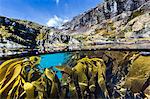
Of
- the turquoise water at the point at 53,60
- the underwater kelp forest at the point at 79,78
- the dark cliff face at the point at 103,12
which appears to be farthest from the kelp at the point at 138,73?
the dark cliff face at the point at 103,12

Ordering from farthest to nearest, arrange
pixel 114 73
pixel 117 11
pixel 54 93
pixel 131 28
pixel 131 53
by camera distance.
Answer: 1. pixel 117 11
2. pixel 131 28
3. pixel 131 53
4. pixel 114 73
5. pixel 54 93

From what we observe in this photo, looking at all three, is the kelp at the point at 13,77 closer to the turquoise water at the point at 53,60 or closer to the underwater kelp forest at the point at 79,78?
the underwater kelp forest at the point at 79,78

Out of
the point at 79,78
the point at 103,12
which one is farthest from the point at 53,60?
the point at 103,12

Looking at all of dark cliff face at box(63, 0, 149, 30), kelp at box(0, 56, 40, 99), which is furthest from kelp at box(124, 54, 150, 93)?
dark cliff face at box(63, 0, 149, 30)

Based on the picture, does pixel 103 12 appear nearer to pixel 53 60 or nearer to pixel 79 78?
pixel 53 60

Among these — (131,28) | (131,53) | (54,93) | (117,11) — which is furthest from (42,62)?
(117,11)

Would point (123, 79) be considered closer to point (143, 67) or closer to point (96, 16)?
point (143, 67)

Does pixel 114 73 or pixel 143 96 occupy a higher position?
pixel 114 73

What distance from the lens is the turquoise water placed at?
2.38 metres

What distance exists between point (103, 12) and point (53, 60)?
2969 inches

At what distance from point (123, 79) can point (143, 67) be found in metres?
0.20

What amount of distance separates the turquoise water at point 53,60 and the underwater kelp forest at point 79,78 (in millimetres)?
32

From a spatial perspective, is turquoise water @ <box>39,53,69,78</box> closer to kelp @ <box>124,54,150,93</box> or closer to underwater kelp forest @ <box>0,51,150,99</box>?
underwater kelp forest @ <box>0,51,150,99</box>

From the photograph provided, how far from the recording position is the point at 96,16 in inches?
3036
